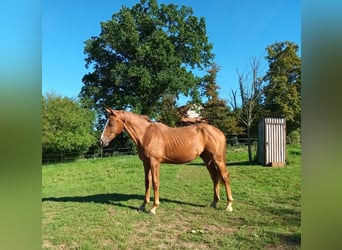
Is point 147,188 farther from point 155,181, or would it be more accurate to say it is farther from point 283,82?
point 283,82

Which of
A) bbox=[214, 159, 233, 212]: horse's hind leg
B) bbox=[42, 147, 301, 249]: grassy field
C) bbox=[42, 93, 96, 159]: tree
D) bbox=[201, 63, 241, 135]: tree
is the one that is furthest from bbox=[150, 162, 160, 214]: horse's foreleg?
bbox=[201, 63, 241, 135]: tree

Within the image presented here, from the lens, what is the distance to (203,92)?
4547 mm

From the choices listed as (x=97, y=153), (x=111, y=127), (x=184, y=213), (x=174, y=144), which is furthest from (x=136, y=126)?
(x=97, y=153)

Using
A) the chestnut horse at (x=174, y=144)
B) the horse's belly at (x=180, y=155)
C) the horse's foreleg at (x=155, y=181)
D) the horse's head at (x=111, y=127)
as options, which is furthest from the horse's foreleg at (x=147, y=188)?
the horse's head at (x=111, y=127)

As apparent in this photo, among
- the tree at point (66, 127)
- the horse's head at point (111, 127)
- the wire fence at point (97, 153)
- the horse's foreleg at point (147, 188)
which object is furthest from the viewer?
the wire fence at point (97, 153)

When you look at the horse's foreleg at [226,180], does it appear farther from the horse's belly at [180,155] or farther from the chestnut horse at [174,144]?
the horse's belly at [180,155]

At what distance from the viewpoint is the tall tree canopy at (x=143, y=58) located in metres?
3.66

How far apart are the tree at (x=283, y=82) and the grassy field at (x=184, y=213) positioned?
47cm

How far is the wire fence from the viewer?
4484mm

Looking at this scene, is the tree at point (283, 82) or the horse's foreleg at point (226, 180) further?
the horse's foreleg at point (226, 180)

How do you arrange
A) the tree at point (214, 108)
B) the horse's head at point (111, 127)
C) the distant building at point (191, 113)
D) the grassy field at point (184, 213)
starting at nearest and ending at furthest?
the grassy field at point (184, 213)
the horse's head at point (111, 127)
the tree at point (214, 108)
the distant building at point (191, 113)

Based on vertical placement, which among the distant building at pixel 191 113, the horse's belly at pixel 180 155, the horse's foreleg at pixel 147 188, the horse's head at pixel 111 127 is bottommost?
the horse's foreleg at pixel 147 188

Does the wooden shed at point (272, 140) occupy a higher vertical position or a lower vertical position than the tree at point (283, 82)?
lower
